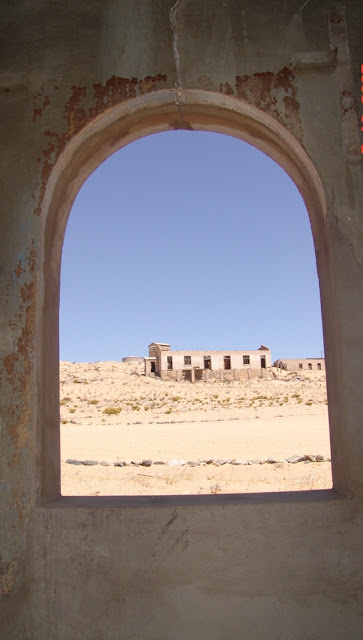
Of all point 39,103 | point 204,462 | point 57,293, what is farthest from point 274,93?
point 204,462

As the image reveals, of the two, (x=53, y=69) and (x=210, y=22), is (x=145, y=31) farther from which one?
(x=53, y=69)

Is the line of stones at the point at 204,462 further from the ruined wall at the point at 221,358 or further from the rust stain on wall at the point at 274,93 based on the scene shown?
the ruined wall at the point at 221,358

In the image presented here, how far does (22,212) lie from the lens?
2805 mm

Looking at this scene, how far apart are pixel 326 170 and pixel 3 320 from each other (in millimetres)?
2125

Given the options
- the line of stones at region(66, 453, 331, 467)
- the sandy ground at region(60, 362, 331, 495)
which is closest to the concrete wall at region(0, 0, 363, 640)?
the sandy ground at region(60, 362, 331, 495)

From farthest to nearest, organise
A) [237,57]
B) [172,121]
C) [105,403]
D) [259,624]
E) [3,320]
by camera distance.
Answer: [105,403] < [172,121] < [237,57] < [3,320] < [259,624]

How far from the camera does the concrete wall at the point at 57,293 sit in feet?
7.92

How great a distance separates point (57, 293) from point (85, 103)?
124 cm

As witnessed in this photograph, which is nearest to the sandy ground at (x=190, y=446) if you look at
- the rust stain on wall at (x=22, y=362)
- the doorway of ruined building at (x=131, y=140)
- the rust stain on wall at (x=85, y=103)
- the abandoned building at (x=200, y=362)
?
the doorway of ruined building at (x=131, y=140)

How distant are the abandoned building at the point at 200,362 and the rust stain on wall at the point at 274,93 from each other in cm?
4691

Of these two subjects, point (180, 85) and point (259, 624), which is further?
point (180, 85)

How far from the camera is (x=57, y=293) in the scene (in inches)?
123

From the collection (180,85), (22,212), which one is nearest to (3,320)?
(22,212)

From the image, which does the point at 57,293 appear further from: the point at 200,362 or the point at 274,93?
the point at 200,362
